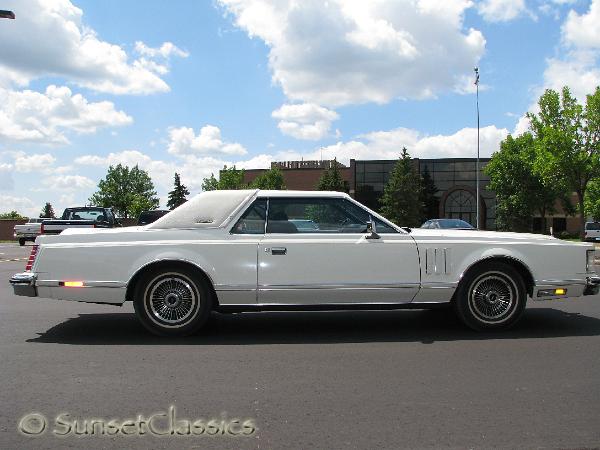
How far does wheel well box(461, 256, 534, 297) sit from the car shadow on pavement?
525mm

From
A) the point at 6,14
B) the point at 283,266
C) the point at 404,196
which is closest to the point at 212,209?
the point at 283,266

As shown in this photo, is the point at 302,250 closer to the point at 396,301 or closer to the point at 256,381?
the point at 396,301

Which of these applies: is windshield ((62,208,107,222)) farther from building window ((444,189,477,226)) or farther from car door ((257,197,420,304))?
building window ((444,189,477,226))

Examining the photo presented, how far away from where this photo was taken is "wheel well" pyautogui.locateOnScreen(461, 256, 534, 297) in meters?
6.49

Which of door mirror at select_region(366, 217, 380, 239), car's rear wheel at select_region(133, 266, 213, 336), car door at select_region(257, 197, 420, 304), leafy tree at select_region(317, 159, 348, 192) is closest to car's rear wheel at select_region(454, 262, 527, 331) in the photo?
car door at select_region(257, 197, 420, 304)

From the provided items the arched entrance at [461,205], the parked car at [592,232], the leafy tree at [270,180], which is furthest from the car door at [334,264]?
the arched entrance at [461,205]

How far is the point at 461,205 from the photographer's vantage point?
73625mm

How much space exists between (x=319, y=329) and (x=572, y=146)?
93.7ft

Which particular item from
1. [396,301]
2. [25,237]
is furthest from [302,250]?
[25,237]

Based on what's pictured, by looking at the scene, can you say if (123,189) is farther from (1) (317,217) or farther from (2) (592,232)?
(1) (317,217)

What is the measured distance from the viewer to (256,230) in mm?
6414

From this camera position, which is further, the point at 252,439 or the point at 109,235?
the point at 109,235

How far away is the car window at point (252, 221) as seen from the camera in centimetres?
640

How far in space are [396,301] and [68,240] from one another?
3.62 meters
